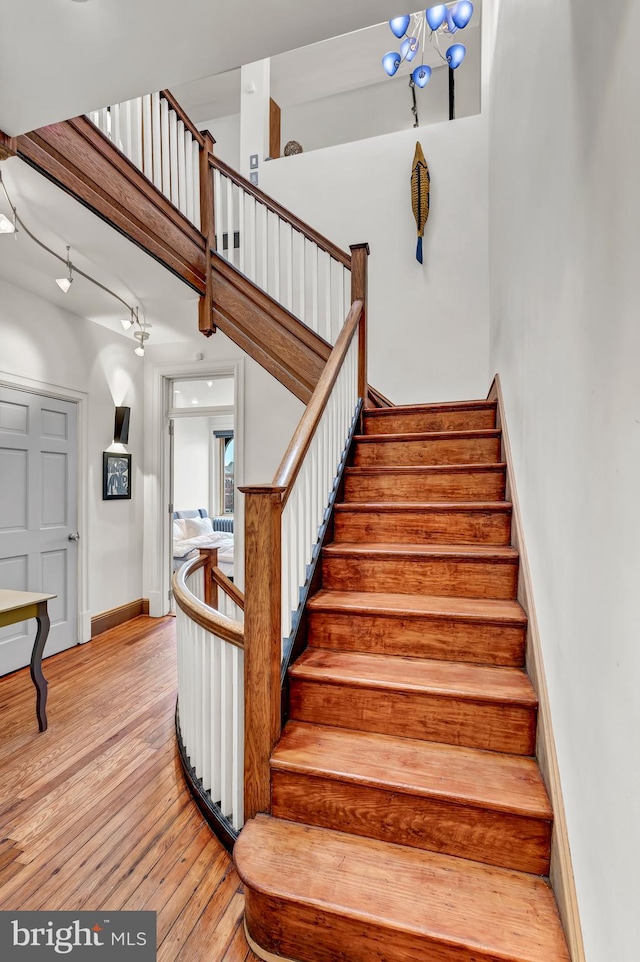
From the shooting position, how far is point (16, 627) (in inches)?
134

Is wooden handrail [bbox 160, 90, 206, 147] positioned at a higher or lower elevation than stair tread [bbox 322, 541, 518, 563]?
higher

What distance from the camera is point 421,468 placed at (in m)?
2.63

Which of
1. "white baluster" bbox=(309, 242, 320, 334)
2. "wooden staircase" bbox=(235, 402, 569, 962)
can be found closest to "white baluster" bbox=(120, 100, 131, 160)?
"white baluster" bbox=(309, 242, 320, 334)

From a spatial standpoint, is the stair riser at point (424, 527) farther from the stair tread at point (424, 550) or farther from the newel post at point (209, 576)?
the newel post at point (209, 576)

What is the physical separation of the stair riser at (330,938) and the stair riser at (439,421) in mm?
2405

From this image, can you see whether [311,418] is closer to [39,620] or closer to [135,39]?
[135,39]

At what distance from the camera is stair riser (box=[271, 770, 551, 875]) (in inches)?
52.8

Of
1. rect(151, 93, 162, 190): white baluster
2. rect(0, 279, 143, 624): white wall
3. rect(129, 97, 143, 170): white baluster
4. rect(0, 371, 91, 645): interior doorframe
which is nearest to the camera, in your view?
rect(129, 97, 143, 170): white baluster

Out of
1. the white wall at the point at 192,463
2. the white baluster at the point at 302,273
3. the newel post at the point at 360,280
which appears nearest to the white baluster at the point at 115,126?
the white baluster at the point at 302,273

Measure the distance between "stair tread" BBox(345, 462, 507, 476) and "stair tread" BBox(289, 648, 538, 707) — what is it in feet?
3.54

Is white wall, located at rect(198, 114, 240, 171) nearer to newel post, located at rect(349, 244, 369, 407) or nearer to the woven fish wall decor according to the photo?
the woven fish wall decor

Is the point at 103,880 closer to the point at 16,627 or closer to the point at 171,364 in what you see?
the point at 16,627

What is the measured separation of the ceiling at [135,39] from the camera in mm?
1299

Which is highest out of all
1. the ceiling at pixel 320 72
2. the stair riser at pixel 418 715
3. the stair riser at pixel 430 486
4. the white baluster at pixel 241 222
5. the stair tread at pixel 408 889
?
the ceiling at pixel 320 72
